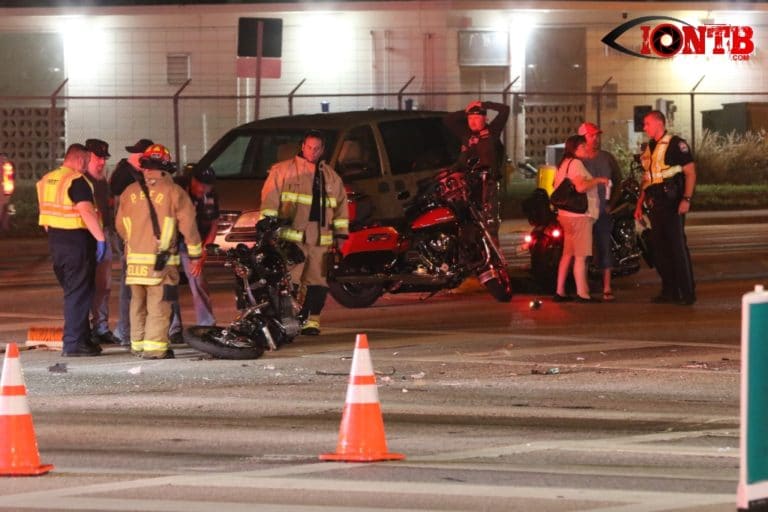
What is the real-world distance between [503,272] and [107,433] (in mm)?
7260

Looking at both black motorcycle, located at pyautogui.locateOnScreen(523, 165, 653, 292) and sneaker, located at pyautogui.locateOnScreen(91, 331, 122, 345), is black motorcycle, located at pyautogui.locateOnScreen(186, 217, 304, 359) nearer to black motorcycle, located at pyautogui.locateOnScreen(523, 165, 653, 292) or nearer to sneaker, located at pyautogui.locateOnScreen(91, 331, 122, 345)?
sneaker, located at pyautogui.locateOnScreen(91, 331, 122, 345)

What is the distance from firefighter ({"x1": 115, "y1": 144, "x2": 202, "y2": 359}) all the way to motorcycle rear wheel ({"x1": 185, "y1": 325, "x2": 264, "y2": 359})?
238 mm

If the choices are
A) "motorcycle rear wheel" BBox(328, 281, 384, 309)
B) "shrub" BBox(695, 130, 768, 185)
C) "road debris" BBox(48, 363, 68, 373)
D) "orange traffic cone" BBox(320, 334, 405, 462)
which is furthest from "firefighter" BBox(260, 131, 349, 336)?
"shrub" BBox(695, 130, 768, 185)

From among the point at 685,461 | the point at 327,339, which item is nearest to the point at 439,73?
the point at 327,339

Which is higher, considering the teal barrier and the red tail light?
the red tail light

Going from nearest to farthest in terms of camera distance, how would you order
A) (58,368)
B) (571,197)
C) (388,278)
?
1. (58,368)
2. (388,278)
3. (571,197)

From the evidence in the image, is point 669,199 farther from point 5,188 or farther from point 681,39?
point 681,39

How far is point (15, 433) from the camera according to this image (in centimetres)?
877

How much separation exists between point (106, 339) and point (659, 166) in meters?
5.58

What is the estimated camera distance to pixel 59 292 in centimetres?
1897

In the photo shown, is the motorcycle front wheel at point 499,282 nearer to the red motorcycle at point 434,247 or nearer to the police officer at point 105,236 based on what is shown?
the red motorcycle at point 434,247

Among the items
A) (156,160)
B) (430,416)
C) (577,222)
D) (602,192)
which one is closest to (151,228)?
(156,160)

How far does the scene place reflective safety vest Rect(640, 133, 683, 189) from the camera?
16406 mm

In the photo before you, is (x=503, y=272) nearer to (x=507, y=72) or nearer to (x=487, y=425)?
(x=487, y=425)
